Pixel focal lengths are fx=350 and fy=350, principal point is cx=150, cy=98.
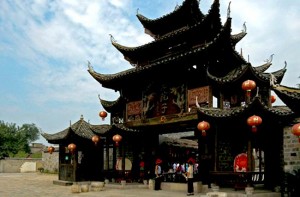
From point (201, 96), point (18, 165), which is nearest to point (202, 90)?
point (201, 96)

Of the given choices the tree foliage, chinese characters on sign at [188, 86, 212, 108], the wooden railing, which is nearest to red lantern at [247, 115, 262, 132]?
the wooden railing

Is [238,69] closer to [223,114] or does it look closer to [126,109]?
[223,114]

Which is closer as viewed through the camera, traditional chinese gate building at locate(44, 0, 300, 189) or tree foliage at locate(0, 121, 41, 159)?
traditional chinese gate building at locate(44, 0, 300, 189)

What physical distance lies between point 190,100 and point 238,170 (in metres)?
3.67

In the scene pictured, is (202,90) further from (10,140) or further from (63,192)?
(10,140)

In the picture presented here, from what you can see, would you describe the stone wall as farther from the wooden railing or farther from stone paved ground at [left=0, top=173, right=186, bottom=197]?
the wooden railing

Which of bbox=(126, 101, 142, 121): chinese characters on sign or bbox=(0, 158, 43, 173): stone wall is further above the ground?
bbox=(126, 101, 142, 121): chinese characters on sign

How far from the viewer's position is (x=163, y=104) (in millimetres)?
17266

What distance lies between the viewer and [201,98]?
49.6 ft

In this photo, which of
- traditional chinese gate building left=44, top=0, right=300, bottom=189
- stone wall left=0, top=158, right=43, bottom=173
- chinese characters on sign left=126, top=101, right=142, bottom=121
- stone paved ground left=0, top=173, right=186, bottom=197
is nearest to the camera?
traditional chinese gate building left=44, top=0, right=300, bottom=189

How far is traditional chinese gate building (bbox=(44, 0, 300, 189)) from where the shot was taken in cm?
1349

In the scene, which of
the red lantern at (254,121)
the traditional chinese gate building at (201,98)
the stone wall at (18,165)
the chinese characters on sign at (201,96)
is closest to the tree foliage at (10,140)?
the stone wall at (18,165)

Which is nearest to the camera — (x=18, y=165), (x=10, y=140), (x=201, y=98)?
(x=201, y=98)

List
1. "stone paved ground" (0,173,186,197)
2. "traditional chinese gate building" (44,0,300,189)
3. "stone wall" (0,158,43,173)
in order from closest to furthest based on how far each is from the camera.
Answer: "traditional chinese gate building" (44,0,300,189)
"stone paved ground" (0,173,186,197)
"stone wall" (0,158,43,173)
